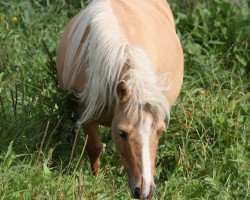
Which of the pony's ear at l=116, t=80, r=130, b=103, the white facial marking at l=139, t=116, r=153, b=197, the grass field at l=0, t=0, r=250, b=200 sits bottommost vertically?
the grass field at l=0, t=0, r=250, b=200

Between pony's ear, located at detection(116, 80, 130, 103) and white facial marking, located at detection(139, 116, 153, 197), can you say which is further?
pony's ear, located at detection(116, 80, 130, 103)

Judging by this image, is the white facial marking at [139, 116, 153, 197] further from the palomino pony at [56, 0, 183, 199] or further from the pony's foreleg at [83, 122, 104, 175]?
the pony's foreleg at [83, 122, 104, 175]

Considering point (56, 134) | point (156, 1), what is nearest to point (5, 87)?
point (56, 134)

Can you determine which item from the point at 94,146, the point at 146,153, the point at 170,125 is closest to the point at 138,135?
the point at 146,153

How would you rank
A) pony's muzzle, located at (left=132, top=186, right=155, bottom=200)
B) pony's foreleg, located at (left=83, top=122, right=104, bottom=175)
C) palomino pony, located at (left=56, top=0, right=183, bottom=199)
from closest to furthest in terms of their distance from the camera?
pony's muzzle, located at (left=132, top=186, right=155, bottom=200)
palomino pony, located at (left=56, top=0, right=183, bottom=199)
pony's foreleg, located at (left=83, top=122, right=104, bottom=175)

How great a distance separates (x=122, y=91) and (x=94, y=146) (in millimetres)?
823

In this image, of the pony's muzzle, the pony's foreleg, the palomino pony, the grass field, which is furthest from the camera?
the pony's foreleg

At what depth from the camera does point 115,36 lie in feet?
13.7

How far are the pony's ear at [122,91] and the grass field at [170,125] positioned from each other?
1.56 feet

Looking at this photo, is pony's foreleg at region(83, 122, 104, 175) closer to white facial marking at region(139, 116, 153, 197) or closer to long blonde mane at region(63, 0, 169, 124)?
long blonde mane at region(63, 0, 169, 124)

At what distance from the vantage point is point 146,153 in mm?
3867

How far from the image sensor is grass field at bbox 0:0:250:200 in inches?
167

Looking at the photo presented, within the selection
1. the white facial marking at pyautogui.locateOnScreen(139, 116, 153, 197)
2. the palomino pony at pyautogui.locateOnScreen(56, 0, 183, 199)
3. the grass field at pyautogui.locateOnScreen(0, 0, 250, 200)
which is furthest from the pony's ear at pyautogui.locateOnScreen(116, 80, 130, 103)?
the grass field at pyautogui.locateOnScreen(0, 0, 250, 200)

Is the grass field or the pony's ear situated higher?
the pony's ear
